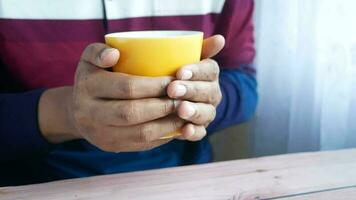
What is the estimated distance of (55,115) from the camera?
583 millimetres

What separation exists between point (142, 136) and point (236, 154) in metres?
0.65

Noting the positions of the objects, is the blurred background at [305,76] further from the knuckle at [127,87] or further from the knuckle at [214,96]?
the knuckle at [127,87]

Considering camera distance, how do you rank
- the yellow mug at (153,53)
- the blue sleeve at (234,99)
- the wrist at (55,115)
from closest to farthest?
1. the yellow mug at (153,53)
2. the wrist at (55,115)
3. the blue sleeve at (234,99)

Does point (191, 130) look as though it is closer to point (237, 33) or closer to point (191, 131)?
point (191, 131)

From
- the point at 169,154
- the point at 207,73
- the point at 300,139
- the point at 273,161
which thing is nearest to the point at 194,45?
the point at 207,73

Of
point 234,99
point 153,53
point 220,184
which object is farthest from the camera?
point 234,99

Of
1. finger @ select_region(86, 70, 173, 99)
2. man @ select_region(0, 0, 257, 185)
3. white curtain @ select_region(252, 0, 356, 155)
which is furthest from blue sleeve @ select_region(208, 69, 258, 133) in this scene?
finger @ select_region(86, 70, 173, 99)

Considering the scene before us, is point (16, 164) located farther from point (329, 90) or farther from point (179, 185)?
point (329, 90)

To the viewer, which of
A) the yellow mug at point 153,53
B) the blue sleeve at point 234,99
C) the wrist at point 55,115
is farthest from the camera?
the blue sleeve at point 234,99

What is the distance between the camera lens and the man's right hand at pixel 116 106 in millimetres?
447

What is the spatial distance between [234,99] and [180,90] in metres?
0.34

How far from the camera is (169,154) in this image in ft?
2.66

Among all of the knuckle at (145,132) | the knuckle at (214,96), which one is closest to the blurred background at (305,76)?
the knuckle at (214,96)

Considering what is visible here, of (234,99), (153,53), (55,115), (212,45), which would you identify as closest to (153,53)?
(153,53)
